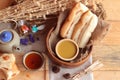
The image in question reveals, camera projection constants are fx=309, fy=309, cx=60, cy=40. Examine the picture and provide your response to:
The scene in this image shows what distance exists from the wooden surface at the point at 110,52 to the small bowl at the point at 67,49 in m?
0.14

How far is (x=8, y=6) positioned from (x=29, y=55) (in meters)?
0.19

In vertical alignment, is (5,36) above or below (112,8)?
below

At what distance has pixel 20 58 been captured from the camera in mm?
997

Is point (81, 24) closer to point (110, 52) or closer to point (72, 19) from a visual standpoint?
point (72, 19)

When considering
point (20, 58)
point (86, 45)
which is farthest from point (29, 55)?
point (86, 45)

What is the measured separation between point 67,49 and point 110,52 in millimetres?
215

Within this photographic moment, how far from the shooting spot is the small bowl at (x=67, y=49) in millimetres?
974

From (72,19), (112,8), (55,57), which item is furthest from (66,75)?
(112,8)

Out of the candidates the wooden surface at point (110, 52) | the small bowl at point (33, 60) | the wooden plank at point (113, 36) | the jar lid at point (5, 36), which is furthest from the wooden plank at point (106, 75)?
the jar lid at point (5, 36)

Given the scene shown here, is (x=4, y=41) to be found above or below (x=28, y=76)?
above

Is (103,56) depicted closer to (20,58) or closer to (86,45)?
(86,45)

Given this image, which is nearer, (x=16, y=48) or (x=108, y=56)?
(x=16, y=48)

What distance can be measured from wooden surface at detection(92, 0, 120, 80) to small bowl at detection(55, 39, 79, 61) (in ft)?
0.46

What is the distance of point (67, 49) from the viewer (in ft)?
3.23
